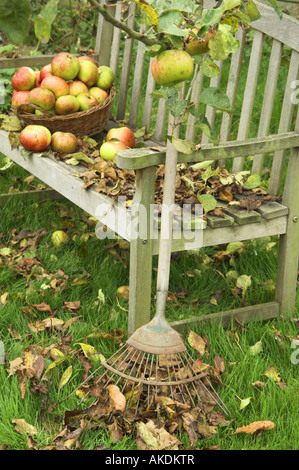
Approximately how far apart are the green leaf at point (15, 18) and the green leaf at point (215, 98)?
1323 millimetres

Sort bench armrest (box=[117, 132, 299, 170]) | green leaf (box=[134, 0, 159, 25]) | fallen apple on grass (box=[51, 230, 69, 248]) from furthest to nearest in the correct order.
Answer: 1. fallen apple on grass (box=[51, 230, 69, 248])
2. bench armrest (box=[117, 132, 299, 170])
3. green leaf (box=[134, 0, 159, 25])

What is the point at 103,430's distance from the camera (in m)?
2.01

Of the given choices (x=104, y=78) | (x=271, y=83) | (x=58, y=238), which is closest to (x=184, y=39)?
(x=271, y=83)

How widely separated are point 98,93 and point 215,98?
3.76ft

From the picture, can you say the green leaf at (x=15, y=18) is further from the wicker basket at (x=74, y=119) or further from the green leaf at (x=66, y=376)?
the wicker basket at (x=74, y=119)

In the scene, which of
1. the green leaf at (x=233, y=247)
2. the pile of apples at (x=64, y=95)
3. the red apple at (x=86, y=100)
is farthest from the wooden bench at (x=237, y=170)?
the green leaf at (x=233, y=247)

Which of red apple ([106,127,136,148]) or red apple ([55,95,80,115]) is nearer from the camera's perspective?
red apple ([106,127,136,148])

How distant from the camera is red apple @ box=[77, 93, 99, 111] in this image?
294 centimetres

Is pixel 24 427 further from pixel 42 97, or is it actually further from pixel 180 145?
pixel 42 97

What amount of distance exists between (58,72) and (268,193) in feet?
3.69

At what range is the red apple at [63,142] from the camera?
9.12 ft

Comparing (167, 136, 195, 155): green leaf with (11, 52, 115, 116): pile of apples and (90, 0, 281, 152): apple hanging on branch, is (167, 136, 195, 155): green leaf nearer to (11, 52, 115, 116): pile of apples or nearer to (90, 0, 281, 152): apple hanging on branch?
(90, 0, 281, 152): apple hanging on branch

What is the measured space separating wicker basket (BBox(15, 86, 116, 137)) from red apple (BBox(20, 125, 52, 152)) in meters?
0.07

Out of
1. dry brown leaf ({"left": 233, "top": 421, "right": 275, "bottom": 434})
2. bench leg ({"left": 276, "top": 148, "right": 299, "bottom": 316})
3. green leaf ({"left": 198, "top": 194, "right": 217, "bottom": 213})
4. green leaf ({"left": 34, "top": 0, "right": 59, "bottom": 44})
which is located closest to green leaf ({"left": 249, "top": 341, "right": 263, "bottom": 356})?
bench leg ({"left": 276, "top": 148, "right": 299, "bottom": 316})
